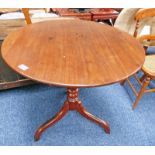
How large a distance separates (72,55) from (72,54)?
0.01m

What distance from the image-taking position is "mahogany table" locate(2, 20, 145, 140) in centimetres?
94

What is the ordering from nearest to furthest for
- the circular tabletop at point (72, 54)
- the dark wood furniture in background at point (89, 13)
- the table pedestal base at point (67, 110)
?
the circular tabletop at point (72, 54) < the table pedestal base at point (67, 110) < the dark wood furniture in background at point (89, 13)

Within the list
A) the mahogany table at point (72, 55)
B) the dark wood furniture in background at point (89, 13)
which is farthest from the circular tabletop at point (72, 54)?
the dark wood furniture in background at point (89, 13)

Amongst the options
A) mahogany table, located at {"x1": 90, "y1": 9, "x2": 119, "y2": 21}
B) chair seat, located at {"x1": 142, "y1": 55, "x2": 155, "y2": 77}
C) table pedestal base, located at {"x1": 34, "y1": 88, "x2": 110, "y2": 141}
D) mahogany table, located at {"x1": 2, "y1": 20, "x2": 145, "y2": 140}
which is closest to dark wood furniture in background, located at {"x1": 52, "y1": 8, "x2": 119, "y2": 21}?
mahogany table, located at {"x1": 90, "y1": 9, "x2": 119, "y2": 21}

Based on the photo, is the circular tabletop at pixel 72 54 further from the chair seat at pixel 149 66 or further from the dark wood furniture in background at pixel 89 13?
the dark wood furniture in background at pixel 89 13

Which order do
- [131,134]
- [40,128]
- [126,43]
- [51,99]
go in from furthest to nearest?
Answer: [51,99]
[131,134]
[40,128]
[126,43]

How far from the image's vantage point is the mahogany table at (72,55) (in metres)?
0.94

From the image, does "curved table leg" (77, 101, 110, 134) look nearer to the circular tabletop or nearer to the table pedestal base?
the table pedestal base

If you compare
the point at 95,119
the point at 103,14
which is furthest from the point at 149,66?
the point at 103,14

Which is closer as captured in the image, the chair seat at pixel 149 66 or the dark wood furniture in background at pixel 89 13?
the chair seat at pixel 149 66
